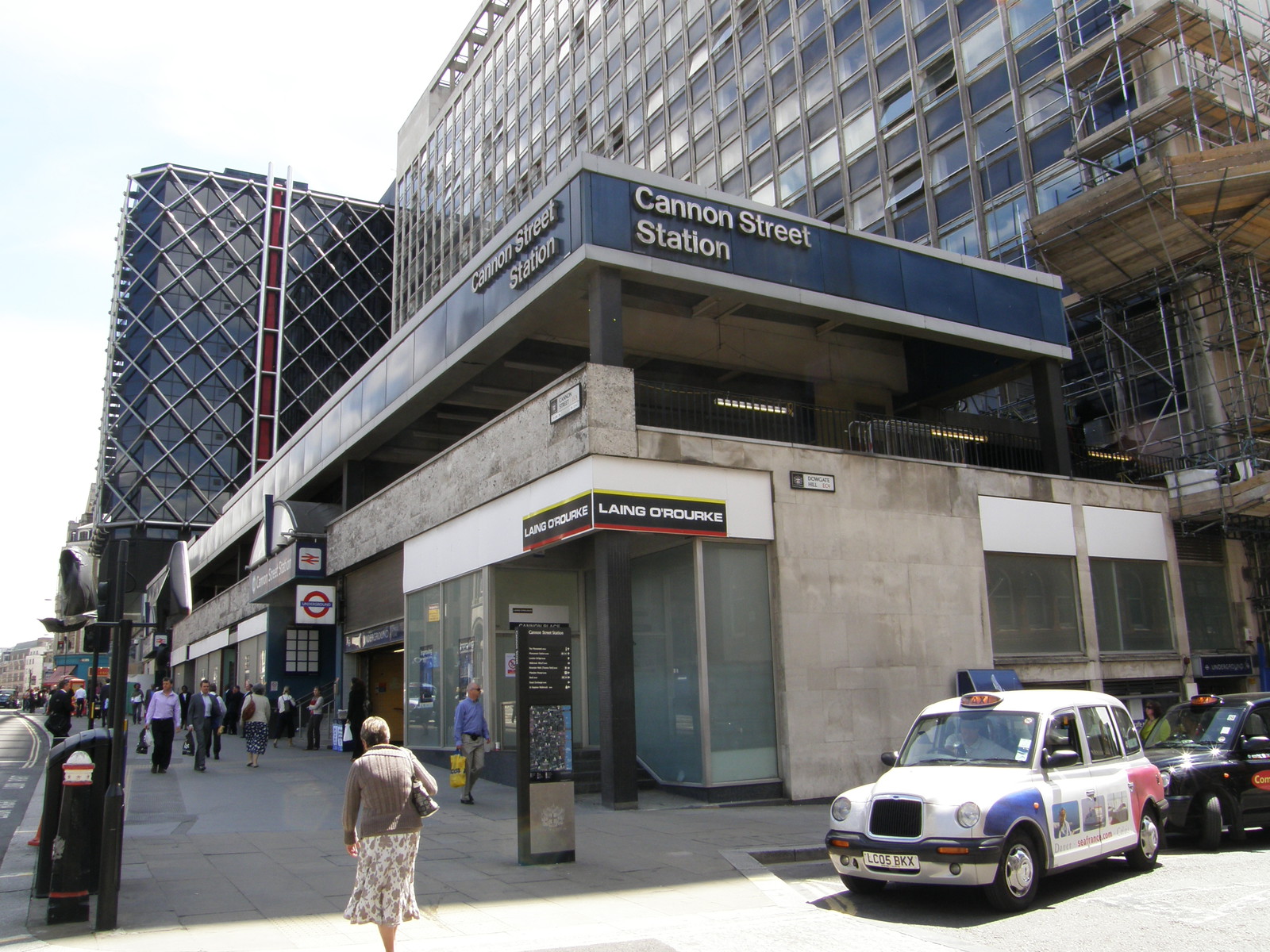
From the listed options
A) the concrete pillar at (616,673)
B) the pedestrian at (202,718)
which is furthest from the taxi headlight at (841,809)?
the pedestrian at (202,718)

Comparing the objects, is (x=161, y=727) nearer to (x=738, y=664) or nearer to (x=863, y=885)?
(x=738, y=664)

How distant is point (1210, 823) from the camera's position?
10594 mm

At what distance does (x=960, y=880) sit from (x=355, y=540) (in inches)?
770

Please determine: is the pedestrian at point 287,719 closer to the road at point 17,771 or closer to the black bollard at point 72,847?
the road at point 17,771

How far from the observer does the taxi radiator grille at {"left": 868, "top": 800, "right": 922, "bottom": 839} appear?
7.95 metres

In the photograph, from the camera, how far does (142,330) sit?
88125mm

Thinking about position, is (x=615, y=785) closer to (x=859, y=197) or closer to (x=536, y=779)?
(x=536, y=779)

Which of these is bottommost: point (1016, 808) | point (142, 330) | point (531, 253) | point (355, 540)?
point (1016, 808)

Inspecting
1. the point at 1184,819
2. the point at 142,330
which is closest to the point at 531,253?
the point at 1184,819

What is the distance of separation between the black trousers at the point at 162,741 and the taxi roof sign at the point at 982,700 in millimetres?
14851

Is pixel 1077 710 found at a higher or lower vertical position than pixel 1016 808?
higher

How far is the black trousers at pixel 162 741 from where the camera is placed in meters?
18.0

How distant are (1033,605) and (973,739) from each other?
10286 mm

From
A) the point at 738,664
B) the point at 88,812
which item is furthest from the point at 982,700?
the point at 88,812
